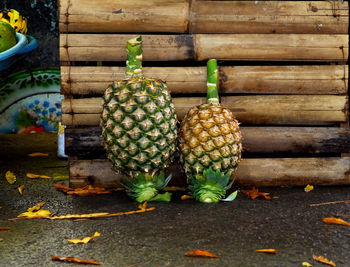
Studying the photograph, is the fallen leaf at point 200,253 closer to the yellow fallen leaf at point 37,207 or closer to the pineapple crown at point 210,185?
the pineapple crown at point 210,185

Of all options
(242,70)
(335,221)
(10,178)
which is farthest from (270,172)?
(10,178)

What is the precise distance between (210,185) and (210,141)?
26cm

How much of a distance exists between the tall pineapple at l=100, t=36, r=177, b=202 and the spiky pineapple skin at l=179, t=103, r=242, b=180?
10 cm

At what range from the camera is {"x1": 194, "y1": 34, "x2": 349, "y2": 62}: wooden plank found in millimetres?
3076

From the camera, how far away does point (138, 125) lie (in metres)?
2.63

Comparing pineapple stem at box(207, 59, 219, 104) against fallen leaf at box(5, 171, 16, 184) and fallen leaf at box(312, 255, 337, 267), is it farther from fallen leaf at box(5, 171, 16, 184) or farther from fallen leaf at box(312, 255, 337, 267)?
fallen leaf at box(5, 171, 16, 184)

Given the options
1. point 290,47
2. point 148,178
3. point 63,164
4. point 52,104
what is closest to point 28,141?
point 52,104

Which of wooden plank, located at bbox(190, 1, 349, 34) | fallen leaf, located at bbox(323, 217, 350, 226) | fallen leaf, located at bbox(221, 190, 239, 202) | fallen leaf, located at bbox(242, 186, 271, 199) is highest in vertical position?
wooden plank, located at bbox(190, 1, 349, 34)

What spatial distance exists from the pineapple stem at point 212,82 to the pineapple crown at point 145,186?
0.51 m

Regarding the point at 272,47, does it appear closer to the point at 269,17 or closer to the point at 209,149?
the point at 269,17

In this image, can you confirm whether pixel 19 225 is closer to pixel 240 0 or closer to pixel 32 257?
pixel 32 257

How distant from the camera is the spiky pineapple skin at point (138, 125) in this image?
263cm

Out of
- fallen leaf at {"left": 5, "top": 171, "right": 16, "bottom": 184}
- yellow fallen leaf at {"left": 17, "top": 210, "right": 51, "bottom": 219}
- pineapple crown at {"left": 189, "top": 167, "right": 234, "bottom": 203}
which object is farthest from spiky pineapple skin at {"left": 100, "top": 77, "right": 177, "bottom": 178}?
fallen leaf at {"left": 5, "top": 171, "right": 16, "bottom": 184}

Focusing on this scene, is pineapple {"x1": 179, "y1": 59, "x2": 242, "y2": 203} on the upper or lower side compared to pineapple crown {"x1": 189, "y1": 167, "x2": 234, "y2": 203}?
upper
